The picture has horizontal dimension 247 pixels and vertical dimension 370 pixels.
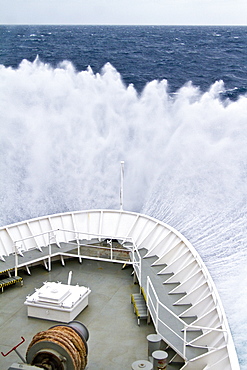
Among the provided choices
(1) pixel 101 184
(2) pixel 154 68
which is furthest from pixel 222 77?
(1) pixel 101 184

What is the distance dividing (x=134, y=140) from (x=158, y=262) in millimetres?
17510

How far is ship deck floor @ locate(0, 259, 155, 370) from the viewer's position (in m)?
5.69

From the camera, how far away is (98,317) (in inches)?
261

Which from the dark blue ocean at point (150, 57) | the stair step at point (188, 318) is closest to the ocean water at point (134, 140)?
the dark blue ocean at point (150, 57)

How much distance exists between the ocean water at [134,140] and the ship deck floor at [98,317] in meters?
3.69

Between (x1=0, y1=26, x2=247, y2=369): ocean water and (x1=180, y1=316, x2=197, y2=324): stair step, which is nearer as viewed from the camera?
(x1=180, y1=316, x2=197, y2=324): stair step

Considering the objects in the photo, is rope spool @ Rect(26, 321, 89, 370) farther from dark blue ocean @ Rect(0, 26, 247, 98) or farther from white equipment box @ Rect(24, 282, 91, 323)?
dark blue ocean @ Rect(0, 26, 247, 98)

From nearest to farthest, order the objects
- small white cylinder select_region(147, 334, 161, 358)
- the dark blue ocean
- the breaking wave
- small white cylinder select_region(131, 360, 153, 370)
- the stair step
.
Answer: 1. small white cylinder select_region(131, 360, 153, 370)
2. small white cylinder select_region(147, 334, 161, 358)
3. the stair step
4. the breaking wave
5. the dark blue ocean

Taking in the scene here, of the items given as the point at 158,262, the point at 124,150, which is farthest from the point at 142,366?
the point at 124,150

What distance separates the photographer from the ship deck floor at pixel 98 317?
5688 mm

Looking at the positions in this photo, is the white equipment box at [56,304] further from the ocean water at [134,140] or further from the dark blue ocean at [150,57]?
the dark blue ocean at [150,57]

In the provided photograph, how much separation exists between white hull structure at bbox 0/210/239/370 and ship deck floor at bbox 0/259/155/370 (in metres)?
0.29

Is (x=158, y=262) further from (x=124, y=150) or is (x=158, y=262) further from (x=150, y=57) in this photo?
(x=150, y=57)

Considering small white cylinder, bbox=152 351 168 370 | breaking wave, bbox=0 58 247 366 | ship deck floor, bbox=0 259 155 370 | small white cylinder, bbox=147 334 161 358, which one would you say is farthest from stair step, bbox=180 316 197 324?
breaking wave, bbox=0 58 247 366
